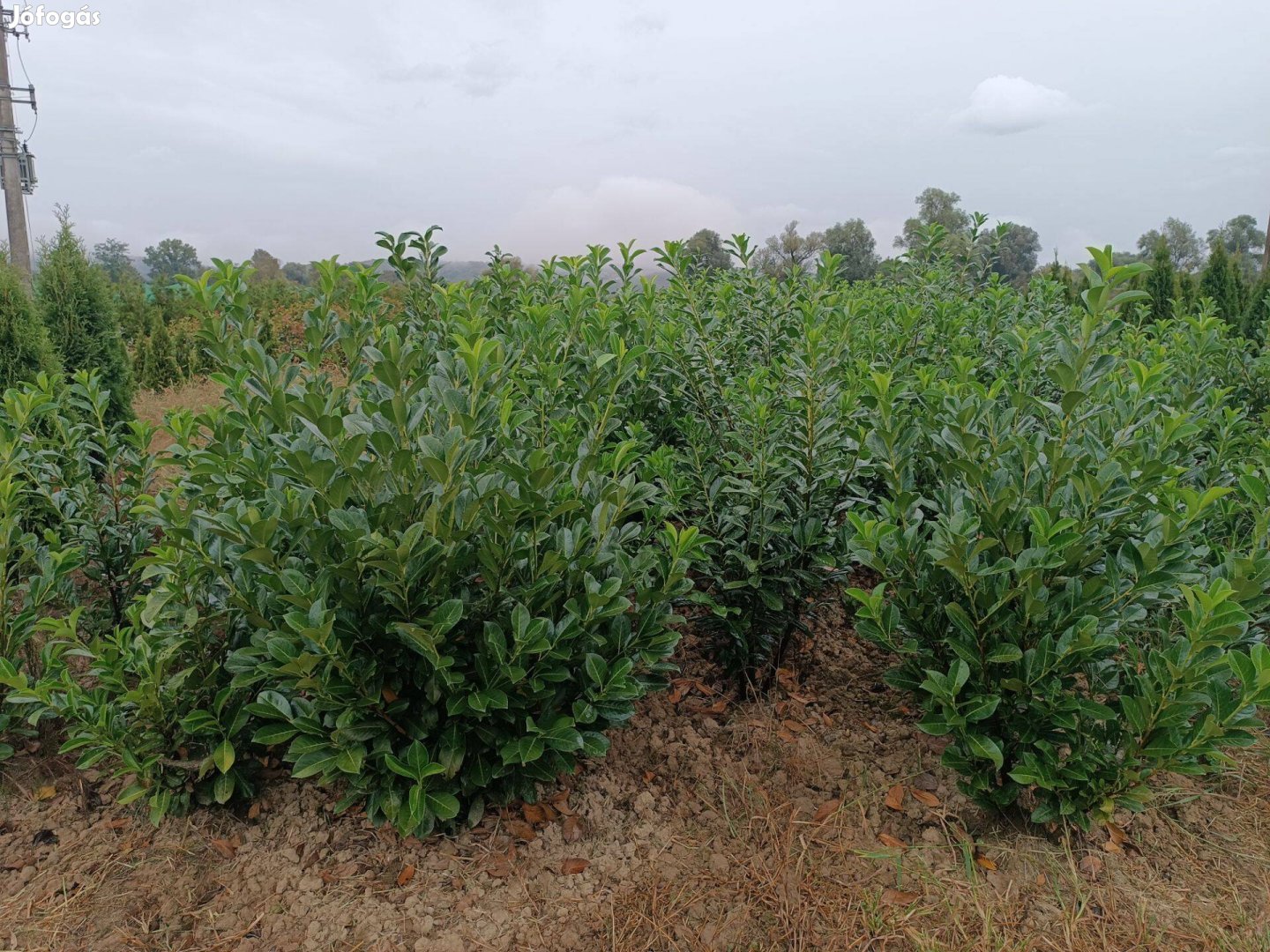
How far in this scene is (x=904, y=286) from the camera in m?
6.04

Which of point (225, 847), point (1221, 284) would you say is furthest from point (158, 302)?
point (1221, 284)

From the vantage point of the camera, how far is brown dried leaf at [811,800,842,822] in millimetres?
2604

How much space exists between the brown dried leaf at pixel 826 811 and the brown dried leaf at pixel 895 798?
16 centimetres

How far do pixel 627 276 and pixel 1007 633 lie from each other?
2483 millimetres

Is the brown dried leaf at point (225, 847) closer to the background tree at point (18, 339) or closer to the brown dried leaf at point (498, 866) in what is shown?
the brown dried leaf at point (498, 866)

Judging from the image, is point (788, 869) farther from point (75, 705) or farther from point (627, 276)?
point (627, 276)

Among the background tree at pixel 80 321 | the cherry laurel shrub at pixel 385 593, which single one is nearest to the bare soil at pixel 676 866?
the cherry laurel shrub at pixel 385 593

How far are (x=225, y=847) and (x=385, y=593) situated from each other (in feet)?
3.86

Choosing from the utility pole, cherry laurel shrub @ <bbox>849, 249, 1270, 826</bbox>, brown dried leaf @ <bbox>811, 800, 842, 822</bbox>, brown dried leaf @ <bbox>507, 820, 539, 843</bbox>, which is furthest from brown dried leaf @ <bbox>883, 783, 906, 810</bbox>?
the utility pole

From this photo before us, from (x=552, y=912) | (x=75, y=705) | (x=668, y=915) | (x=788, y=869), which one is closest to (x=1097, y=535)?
(x=788, y=869)

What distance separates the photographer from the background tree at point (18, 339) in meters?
6.02

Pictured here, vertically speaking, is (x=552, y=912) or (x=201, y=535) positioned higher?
(x=201, y=535)

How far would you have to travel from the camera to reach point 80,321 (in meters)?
7.45

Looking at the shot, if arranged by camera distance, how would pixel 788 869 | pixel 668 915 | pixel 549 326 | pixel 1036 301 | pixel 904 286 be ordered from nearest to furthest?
pixel 668 915 < pixel 788 869 < pixel 549 326 < pixel 1036 301 < pixel 904 286
